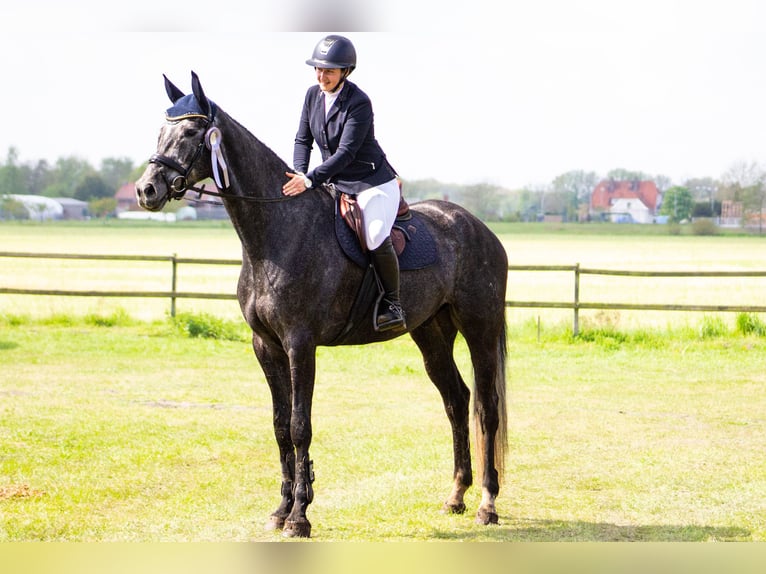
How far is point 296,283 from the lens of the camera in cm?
559

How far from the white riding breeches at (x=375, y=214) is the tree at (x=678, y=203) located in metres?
53.9

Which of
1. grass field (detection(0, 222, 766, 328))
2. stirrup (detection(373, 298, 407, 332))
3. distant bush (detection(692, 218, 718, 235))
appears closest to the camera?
stirrup (detection(373, 298, 407, 332))

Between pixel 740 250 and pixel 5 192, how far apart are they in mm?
47030

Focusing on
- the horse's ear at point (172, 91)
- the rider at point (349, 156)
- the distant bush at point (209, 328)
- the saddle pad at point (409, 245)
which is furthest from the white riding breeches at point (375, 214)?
the distant bush at point (209, 328)

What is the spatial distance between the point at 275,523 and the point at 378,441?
301 centimetres

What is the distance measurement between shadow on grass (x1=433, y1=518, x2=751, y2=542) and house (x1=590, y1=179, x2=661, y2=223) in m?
53.2

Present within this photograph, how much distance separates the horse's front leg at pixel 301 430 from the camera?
18.2 feet

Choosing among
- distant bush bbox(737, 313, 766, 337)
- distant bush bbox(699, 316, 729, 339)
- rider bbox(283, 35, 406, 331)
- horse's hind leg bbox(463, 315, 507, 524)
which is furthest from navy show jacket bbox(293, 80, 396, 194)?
distant bush bbox(737, 313, 766, 337)

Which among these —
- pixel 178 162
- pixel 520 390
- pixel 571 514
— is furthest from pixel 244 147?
pixel 520 390

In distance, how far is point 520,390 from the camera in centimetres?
1180

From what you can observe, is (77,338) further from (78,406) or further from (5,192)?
(5,192)

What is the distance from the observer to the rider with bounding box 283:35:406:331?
18.0 ft

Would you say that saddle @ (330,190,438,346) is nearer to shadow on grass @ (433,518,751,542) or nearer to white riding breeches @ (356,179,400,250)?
white riding breeches @ (356,179,400,250)

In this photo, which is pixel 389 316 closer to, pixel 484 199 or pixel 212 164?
pixel 212 164
